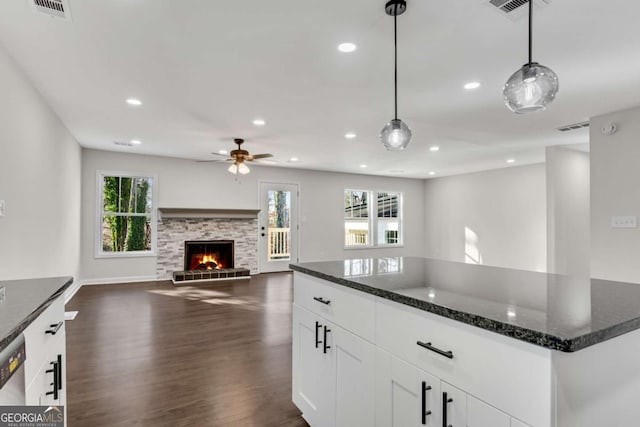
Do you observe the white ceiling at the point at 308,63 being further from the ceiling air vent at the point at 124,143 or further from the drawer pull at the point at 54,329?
the drawer pull at the point at 54,329

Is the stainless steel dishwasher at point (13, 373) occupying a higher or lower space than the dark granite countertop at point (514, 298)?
lower

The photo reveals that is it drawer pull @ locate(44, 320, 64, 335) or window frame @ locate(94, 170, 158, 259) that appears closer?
drawer pull @ locate(44, 320, 64, 335)

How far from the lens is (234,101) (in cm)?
372

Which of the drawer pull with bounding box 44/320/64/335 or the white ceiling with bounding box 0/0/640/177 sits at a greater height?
the white ceiling with bounding box 0/0/640/177

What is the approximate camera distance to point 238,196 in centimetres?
779

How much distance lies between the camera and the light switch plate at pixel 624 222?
12.6 feet

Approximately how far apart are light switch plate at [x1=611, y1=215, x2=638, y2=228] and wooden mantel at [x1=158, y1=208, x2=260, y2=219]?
599 cm

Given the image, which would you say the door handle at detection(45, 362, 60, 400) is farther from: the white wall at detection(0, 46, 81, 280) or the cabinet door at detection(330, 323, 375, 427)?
the white wall at detection(0, 46, 81, 280)

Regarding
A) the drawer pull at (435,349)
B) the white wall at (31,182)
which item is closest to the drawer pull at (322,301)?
the drawer pull at (435,349)

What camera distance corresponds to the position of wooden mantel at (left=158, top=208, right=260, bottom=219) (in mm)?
6838

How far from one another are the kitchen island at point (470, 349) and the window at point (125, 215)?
5.98 metres

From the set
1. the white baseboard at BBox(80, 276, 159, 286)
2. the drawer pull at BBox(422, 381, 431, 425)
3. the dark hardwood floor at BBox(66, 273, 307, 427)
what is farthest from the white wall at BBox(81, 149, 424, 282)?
the drawer pull at BBox(422, 381, 431, 425)

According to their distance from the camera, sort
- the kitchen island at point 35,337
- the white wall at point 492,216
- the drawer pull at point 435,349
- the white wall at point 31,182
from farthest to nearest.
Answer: the white wall at point 492,216, the white wall at point 31,182, the drawer pull at point 435,349, the kitchen island at point 35,337

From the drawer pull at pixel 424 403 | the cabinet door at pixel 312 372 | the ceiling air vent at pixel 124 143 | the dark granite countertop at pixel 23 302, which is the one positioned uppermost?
the ceiling air vent at pixel 124 143
